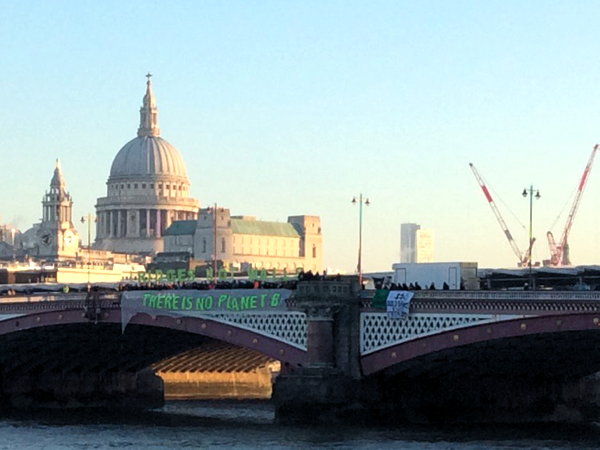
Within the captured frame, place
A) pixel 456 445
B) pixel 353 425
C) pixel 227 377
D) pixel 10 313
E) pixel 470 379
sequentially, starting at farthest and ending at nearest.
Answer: pixel 227 377 < pixel 10 313 < pixel 470 379 < pixel 353 425 < pixel 456 445

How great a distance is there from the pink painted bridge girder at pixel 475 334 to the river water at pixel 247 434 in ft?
12.2

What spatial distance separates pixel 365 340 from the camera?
95.7 m

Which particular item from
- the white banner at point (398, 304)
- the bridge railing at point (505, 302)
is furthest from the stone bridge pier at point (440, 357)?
the white banner at point (398, 304)

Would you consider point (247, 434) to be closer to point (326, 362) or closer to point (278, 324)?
point (326, 362)

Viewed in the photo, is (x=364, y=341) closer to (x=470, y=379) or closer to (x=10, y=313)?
(x=470, y=379)

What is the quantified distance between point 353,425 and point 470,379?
485 inches

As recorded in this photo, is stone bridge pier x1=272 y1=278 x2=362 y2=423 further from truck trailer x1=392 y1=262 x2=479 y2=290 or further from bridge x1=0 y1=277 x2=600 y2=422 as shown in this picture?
truck trailer x1=392 y1=262 x2=479 y2=290

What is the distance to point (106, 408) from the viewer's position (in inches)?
4719

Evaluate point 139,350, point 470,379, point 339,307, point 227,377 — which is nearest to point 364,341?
point 339,307

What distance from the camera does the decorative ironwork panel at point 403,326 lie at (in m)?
89.4

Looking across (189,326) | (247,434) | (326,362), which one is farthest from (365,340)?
(189,326)

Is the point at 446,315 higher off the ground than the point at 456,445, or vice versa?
the point at 446,315

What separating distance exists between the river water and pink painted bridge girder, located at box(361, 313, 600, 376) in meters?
3.72

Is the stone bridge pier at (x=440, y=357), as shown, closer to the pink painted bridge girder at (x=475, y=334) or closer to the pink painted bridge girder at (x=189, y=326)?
the pink painted bridge girder at (x=475, y=334)
